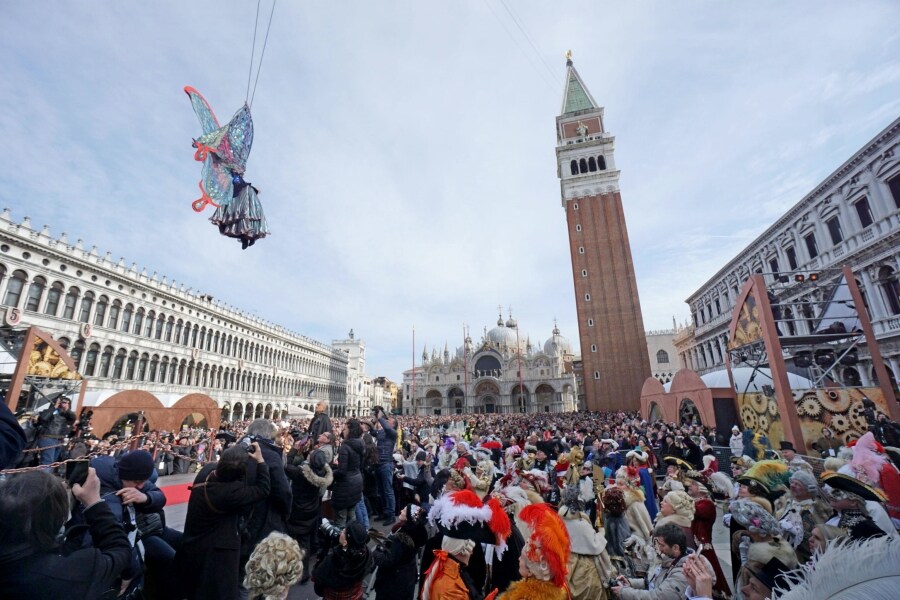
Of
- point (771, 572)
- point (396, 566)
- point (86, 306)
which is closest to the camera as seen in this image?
point (771, 572)

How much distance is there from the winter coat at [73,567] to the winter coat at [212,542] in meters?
1.03

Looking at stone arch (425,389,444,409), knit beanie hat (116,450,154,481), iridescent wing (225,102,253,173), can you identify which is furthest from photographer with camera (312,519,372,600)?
stone arch (425,389,444,409)

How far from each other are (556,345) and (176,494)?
214 ft

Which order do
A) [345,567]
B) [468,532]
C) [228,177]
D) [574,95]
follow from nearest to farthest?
[345,567], [468,532], [228,177], [574,95]

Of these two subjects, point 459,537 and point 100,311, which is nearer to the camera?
point 459,537

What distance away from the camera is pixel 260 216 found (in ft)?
26.6

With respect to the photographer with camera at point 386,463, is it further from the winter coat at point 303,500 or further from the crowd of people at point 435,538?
the winter coat at point 303,500

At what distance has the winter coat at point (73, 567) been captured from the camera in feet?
5.02

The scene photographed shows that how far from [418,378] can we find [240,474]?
2642 inches

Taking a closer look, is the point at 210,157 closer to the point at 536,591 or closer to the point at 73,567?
the point at 73,567

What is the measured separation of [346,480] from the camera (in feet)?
16.9

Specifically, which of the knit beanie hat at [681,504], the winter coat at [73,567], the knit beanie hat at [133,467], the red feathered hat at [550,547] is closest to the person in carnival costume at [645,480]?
the knit beanie hat at [681,504]

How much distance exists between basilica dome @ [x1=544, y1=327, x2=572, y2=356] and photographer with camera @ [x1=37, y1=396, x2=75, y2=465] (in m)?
64.7

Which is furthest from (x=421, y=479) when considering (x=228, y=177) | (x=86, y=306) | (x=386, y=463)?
(x=86, y=306)
